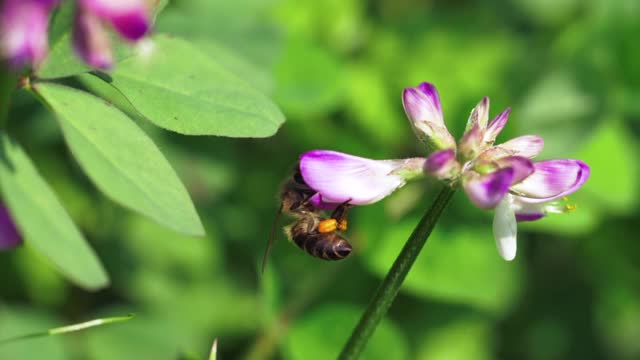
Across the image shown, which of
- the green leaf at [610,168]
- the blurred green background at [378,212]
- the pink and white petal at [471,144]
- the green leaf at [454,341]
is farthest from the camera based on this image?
the green leaf at [454,341]

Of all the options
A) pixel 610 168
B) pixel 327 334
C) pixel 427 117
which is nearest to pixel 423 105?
pixel 427 117

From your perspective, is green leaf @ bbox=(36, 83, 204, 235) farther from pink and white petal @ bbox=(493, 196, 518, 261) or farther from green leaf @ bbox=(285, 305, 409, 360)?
green leaf @ bbox=(285, 305, 409, 360)

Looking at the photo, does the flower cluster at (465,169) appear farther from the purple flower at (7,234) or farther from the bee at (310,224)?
the purple flower at (7,234)

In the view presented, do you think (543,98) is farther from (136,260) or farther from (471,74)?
(136,260)

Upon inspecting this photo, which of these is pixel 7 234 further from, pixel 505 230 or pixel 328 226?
pixel 505 230

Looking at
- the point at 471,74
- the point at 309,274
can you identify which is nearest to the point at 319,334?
the point at 309,274

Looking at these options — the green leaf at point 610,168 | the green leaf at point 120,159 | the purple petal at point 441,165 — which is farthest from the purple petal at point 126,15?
the green leaf at point 610,168

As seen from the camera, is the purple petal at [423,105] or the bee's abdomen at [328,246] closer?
the purple petal at [423,105]
